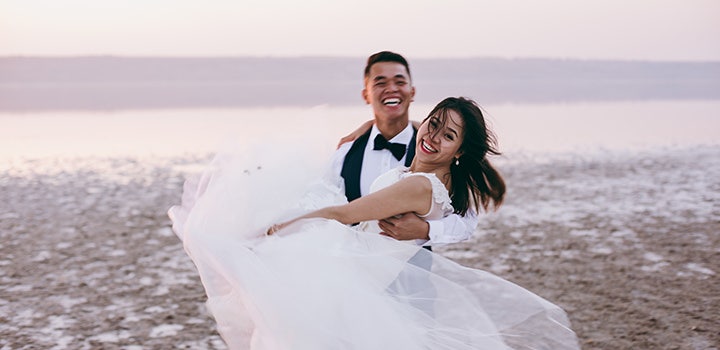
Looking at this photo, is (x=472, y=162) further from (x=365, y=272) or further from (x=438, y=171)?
(x=365, y=272)

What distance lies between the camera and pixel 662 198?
43.5 feet

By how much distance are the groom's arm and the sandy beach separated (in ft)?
10.7

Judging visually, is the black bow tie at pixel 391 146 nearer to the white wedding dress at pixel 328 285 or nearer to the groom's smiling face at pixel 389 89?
the groom's smiling face at pixel 389 89

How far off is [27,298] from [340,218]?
584cm

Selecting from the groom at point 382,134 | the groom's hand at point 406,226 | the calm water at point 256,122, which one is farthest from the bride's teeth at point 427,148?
the calm water at point 256,122

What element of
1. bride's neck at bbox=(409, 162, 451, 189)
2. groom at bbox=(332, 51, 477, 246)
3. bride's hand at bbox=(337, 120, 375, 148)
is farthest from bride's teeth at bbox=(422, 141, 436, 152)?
bride's hand at bbox=(337, 120, 375, 148)

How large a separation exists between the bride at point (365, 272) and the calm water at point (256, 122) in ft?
31.4

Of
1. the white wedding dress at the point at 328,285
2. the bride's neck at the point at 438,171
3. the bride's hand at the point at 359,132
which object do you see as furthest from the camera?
the bride's hand at the point at 359,132

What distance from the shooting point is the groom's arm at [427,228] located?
3.49 meters

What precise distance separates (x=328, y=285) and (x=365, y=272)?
0.22m

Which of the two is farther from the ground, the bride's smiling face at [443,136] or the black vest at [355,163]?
the bride's smiling face at [443,136]

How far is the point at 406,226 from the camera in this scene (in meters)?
3.48

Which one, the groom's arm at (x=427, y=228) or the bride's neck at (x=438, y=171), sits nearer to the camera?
the groom's arm at (x=427, y=228)

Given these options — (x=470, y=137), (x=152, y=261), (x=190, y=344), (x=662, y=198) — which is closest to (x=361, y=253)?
(x=470, y=137)
